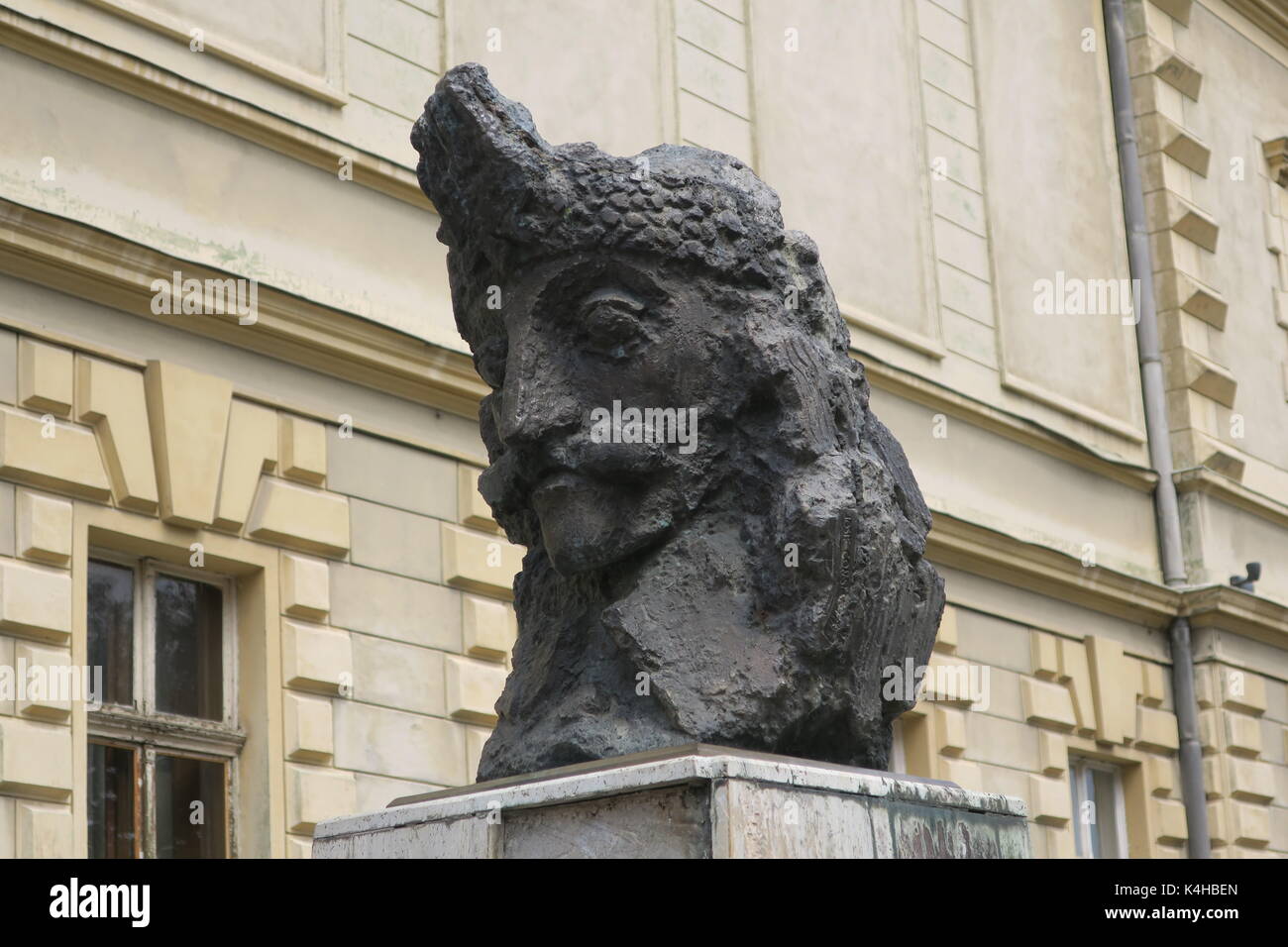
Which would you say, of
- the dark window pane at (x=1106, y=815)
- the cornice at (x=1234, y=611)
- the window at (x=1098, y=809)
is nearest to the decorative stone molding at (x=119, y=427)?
the window at (x=1098, y=809)

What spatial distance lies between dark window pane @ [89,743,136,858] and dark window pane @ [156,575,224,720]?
1.08 feet

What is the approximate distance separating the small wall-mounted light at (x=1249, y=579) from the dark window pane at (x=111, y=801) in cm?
913

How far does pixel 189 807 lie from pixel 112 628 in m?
0.84

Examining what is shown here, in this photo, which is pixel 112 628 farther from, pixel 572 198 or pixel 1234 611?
pixel 1234 611

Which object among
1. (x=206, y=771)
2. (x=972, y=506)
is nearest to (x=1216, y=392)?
(x=972, y=506)

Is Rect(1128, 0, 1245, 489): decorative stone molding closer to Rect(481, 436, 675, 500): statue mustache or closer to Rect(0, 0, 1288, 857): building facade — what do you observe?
Rect(0, 0, 1288, 857): building facade

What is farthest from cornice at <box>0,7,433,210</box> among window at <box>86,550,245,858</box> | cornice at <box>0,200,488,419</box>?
window at <box>86,550,245,858</box>

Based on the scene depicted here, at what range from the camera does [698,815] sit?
14.8 ft

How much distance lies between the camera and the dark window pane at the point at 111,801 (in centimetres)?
931

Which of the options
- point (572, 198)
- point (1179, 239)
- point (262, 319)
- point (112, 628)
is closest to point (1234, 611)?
point (1179, 239)

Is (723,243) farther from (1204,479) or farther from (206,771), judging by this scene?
(1204,479)

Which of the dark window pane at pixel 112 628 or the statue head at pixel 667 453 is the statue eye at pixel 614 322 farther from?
the dark window pane at pixel 112 628

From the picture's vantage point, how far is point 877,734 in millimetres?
5246

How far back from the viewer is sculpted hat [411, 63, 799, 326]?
16.8 feet
